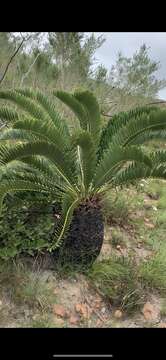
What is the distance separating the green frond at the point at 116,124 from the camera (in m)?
5.90

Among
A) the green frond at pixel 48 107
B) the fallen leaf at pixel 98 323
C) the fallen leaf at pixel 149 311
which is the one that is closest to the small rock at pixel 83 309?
the fallen leaf at pixel 98 323

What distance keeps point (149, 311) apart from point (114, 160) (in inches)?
63.5

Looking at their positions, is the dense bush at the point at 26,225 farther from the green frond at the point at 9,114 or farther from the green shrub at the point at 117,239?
the green shrub at the point at 117,239

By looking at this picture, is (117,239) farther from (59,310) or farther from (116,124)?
(59,310)

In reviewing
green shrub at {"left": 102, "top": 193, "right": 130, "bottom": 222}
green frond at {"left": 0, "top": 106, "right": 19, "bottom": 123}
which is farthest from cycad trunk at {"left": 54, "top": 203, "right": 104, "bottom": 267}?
green shrub at {"left": 102, "top": 193, "right": 130, "bottom": 222}

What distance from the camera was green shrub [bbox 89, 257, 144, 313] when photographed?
527 centimetres

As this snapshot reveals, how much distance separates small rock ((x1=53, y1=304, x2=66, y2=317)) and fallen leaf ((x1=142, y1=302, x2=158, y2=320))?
2.81 ft

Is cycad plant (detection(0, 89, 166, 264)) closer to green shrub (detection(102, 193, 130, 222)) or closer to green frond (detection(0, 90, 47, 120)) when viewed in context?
green frond (detection(0, 90, 47, 120))

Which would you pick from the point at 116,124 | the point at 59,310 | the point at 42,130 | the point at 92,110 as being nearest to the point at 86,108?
the point at 92,110

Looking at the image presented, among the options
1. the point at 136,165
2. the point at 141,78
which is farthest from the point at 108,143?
the point at 141,78

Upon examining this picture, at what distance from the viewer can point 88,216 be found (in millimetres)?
5508
